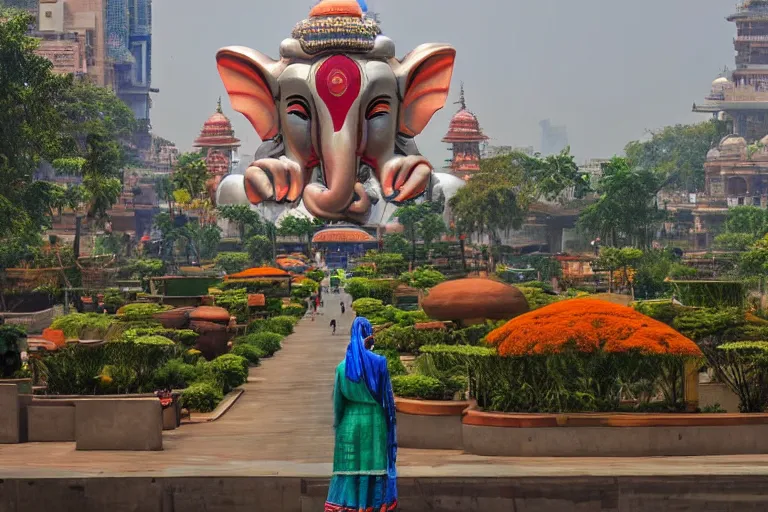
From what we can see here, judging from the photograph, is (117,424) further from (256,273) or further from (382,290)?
(382,290)

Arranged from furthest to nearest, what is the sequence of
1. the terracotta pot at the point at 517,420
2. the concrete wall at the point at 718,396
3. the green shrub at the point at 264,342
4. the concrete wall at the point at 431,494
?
the green shrub at the point at 264,342 → the concrete wall at the point at 718,396 → the terracotta pot at the point at 517,420 → the concrete wall at the point at 431,494

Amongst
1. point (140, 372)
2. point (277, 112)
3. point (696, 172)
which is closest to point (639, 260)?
point (277, 112)

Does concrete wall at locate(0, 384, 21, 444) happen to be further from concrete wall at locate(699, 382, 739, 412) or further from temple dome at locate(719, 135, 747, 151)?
temple dome at locate(719, 135, 747, 151)

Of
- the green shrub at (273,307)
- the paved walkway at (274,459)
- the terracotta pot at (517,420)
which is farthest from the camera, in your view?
the green shrub at (273,307)

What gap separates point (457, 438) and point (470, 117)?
5134 inches

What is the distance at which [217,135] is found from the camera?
158 metres

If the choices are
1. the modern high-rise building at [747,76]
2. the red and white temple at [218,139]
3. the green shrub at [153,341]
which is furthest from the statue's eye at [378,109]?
the modern high-rise building at [747,76]

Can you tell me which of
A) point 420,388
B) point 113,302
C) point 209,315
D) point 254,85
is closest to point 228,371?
point 209,315

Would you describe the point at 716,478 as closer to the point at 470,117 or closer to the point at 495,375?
the point at 495,375

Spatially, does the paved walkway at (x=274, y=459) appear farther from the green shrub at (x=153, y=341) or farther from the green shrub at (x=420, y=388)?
the green shrub at (x=153, y=341)

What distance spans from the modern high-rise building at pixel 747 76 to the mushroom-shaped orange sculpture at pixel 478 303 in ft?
544

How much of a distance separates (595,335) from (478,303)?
10572 millimetres

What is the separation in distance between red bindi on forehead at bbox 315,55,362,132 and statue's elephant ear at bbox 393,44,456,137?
6.78ft

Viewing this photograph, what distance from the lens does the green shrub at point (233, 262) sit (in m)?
99.6
